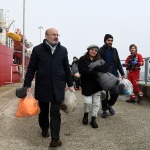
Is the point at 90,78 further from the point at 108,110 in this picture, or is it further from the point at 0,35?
the point at 0,35

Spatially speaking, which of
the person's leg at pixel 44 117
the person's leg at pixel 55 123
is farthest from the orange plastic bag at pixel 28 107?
the person's leg at pixel 55 123

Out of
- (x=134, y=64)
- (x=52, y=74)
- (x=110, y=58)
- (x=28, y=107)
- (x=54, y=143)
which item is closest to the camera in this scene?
(x=54, y=143)

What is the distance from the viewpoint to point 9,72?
20719 mm

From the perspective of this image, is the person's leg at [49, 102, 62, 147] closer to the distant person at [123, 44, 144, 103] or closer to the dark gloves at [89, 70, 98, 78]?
the dark gloves at [89, 70, 98, 78]

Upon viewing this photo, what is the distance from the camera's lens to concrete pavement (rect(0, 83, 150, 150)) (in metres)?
4.95

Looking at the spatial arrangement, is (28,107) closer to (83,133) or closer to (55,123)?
(55,123)

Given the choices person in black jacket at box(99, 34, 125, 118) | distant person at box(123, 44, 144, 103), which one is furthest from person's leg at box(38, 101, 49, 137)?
distant person at box(123, 44, 144, 103)

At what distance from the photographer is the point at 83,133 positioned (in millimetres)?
5691

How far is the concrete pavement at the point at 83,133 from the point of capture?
495 cm

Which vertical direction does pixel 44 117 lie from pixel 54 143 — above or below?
above

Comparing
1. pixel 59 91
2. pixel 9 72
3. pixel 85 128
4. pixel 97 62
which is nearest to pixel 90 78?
pixel 97 62

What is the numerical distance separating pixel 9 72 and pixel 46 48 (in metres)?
16.2

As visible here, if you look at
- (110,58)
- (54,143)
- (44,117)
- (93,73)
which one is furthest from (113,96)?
(54,143)

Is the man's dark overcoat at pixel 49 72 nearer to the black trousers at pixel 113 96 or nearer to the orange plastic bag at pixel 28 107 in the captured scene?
the orange plastic bag at pixel 28 107
